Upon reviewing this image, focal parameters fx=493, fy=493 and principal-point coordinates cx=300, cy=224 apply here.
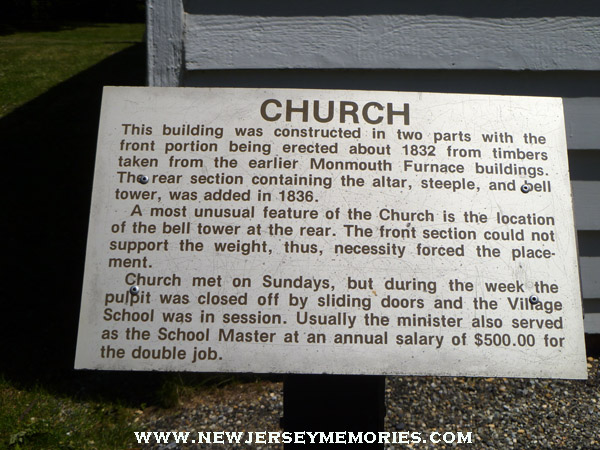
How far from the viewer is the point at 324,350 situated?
151cm

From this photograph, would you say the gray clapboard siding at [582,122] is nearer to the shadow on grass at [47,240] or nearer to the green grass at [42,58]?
the shadow on grass at [47,240]

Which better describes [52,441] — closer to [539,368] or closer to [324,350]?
[324,350]

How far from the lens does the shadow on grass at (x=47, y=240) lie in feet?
10.2

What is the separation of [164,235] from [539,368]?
4.08 feet

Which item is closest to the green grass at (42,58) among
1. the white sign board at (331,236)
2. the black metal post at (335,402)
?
the white sign board at (331,236)

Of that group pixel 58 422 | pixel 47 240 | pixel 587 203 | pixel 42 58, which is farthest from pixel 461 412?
pixel 42 58

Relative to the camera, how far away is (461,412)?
2.84 meters

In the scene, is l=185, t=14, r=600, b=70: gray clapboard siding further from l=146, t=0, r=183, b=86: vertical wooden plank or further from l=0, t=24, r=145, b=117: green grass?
l=0, t=24, r=145, b=117: green grass

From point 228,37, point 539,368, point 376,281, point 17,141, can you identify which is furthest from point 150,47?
point 17,141

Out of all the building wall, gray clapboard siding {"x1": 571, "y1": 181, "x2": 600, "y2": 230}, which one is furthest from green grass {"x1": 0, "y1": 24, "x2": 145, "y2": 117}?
gray clapboard siding {"x1": 571, "y1": 181, "x2": 600, "y2": 230}

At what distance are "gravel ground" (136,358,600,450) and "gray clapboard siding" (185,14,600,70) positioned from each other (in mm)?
1902

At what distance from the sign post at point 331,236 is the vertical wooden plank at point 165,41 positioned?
2.84 feet

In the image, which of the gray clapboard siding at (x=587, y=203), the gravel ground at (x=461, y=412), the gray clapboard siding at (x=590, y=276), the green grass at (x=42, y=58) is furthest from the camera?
the green grass at (x=42, y=58)

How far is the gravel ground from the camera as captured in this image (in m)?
2.63
